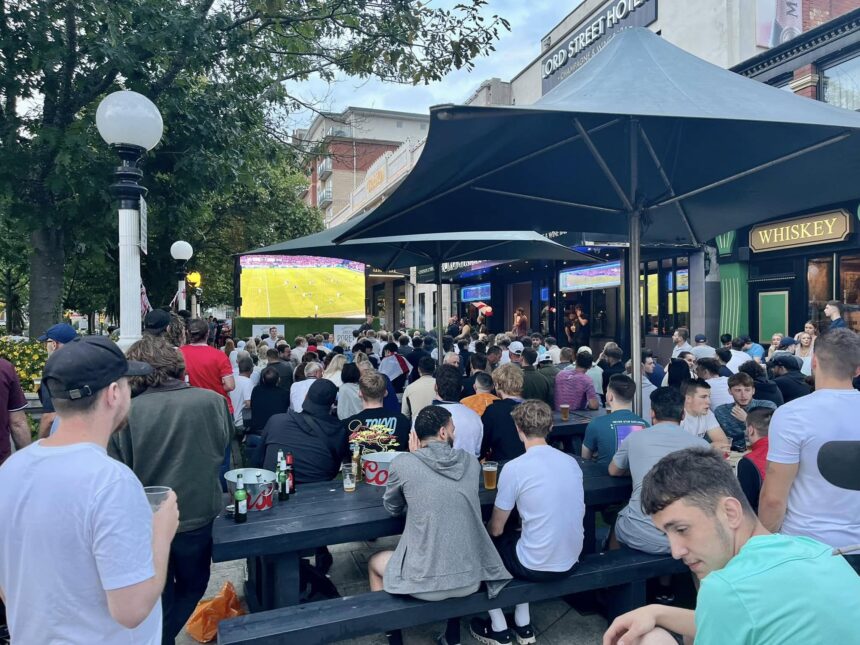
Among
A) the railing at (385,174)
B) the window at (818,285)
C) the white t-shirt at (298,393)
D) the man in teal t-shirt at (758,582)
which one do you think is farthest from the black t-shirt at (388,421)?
the railing at (385,174)

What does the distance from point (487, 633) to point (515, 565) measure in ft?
1.82

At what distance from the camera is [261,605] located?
3.88m

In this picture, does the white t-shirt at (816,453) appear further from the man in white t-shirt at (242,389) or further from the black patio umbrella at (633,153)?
the man in white t-shirt at (242,389)

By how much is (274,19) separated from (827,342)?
8.45m

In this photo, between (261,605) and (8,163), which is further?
A: (8,163)

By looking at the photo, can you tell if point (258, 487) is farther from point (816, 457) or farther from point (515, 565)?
point (816, 457)

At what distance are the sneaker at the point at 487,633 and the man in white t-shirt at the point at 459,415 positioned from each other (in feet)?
4.60

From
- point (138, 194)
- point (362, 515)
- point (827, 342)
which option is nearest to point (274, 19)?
point (138, 194)

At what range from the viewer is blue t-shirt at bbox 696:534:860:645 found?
4.03 ft

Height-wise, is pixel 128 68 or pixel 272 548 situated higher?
pixel 128 68

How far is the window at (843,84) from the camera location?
1139 centimetres

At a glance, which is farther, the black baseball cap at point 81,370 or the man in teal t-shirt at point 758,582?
the black baseball cap at point 81,370

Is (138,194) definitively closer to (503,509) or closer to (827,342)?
(503,509)

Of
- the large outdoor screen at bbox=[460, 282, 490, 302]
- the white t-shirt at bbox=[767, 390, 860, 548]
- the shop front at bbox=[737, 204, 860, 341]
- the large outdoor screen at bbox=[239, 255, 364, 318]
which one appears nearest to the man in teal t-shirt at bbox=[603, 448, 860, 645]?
the white t-shirt at bbox=[767, 390, 860, 548]
